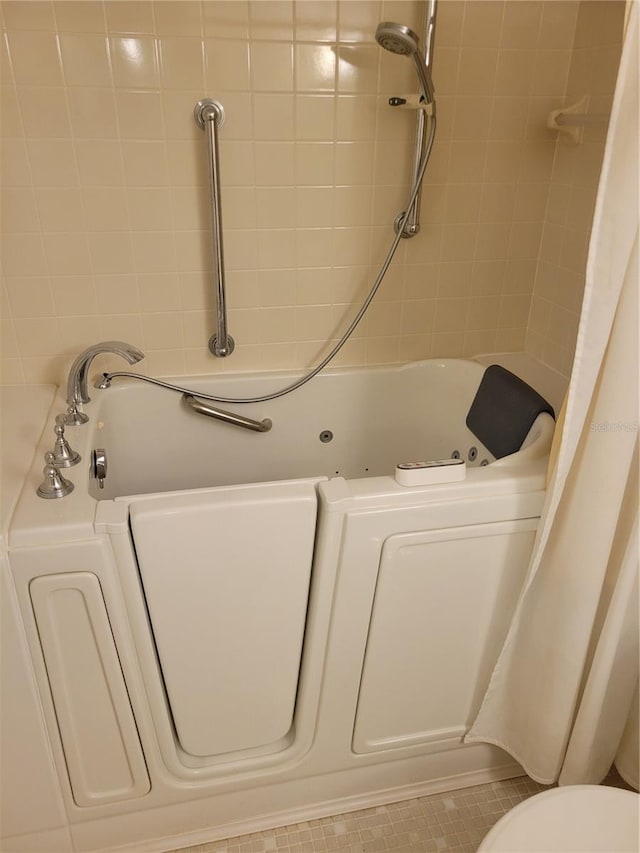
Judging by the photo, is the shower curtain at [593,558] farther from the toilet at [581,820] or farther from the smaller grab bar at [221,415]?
the smaller grab bar at [221,415]

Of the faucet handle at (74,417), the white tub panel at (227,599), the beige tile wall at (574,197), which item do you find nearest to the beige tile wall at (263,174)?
the beige tile wall at (574,197)

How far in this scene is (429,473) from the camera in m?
1.18

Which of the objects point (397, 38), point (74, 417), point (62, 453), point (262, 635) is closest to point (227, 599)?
point (262, 635)

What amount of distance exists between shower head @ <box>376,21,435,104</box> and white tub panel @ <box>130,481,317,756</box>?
93 cm

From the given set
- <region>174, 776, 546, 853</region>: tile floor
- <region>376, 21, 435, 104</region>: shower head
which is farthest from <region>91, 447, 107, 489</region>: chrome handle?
<region>376, 21, 435, 104</region>: shower head

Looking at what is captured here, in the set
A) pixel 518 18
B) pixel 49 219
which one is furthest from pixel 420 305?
pixel 49 219

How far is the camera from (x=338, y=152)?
1579mm

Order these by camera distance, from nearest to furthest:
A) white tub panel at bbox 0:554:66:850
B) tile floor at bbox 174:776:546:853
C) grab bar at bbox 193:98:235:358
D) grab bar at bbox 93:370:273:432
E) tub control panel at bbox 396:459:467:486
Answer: white tub panel at bbox 0:554:66:850 → tub control panel at bbox 396:459:467:486 → tile floor at bbox 174:776:546:853 → grab bar at bbox 193:98:235:358 → grab bar at bbox 93:370:273:432

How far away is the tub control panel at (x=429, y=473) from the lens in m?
1.17

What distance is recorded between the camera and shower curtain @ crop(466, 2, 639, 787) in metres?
0.93

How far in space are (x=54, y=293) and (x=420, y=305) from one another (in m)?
1.00

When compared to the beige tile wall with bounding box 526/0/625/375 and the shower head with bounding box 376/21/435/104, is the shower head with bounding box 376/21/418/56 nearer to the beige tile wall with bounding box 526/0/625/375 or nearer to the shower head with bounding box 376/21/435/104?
the shower head with bounding box 376/21/435/104

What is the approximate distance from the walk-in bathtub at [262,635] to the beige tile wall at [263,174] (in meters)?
0.37

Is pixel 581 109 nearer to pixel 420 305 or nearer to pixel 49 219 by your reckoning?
pixel 420 305
